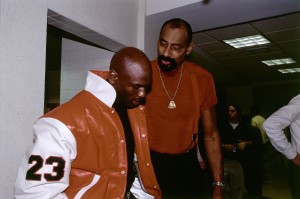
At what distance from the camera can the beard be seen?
6.61 ft

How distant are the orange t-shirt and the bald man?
272 mm

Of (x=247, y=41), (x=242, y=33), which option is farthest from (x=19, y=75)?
(x=247, y=41)

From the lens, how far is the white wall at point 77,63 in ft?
12.8

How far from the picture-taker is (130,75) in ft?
4.94

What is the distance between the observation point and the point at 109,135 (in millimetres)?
1466

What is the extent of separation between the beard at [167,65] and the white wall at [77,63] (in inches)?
74.2

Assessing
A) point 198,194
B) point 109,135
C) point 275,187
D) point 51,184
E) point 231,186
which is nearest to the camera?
point 51,184

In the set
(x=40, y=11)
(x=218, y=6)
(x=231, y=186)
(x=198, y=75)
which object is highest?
(x=218, y=6)

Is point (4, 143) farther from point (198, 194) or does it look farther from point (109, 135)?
point (198, 194)

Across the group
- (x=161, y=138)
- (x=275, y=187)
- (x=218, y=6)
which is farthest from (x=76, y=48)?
(x=275, y=187)

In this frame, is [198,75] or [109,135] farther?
[198,75]

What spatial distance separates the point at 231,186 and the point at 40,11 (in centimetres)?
362

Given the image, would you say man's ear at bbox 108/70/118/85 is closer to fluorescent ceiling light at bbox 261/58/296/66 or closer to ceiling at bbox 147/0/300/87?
ceiling at bbox 147/0/300/87

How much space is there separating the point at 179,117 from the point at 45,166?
3.49 feet
